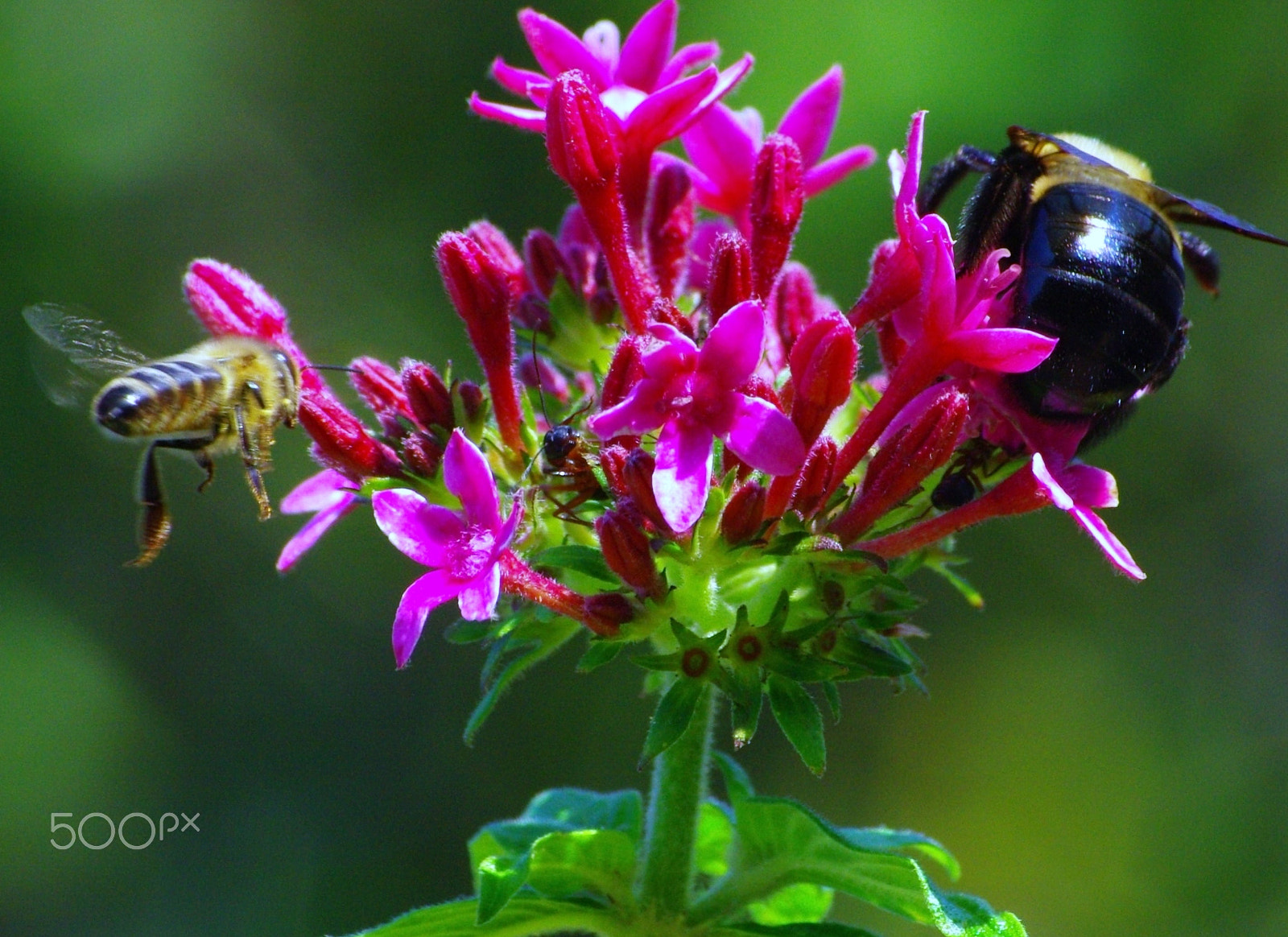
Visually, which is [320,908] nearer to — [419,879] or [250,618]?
[419,879]

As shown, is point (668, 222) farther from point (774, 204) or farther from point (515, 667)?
point (515, 667)

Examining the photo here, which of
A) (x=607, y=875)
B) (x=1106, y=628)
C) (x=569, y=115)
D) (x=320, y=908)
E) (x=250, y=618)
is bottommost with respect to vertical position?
(x=320, y=908)

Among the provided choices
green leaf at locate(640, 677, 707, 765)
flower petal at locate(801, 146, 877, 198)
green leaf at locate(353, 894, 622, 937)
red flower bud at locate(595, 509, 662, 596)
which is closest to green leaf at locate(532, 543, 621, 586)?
red flower bud at locate(595, 509, 662, 596)

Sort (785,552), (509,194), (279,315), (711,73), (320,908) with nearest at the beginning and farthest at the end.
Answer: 1. (785,552)
2. (711,73)
3. (279,315)
4. (320,908)
5. (509,194)

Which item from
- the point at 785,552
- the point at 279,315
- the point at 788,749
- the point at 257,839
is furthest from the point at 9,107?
the point at 785,552

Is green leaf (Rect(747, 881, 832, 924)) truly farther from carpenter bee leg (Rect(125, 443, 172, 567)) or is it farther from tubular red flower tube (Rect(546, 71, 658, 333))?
carpenter bee leg (Rect(125, 443, 172, 567))

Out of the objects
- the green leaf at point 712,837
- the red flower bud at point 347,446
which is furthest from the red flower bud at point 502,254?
the green leaf at point 712,837

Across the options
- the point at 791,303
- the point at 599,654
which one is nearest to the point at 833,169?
the point at 791,303
